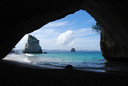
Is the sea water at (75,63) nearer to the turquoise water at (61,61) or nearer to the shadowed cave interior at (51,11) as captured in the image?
the turquoise water at (61,61)

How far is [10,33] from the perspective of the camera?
30.7ft

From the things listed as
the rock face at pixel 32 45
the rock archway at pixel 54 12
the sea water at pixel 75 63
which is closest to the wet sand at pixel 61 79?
the rock archway at pixel 54 12

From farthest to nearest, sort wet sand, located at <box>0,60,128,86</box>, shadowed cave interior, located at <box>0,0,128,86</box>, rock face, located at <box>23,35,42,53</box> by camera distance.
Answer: rock face, located at <box>23,35,42,53</box>, shadowed cave interior, located at <box>0,0,128,86</box>, wet sand, located at <box>0,60,128,86</box>

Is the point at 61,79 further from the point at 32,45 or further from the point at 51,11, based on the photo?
the point at 32,45

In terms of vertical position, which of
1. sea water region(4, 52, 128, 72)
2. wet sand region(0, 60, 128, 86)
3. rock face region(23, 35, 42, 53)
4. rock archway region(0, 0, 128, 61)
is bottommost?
sea water region(4, 52, 128, 72)

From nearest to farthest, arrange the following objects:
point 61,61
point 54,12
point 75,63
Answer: point 54,12, point 75,63, point 61,61

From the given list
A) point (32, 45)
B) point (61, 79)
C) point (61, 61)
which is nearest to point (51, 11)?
point (61, 79)

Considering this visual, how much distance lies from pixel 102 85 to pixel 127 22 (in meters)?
4.56

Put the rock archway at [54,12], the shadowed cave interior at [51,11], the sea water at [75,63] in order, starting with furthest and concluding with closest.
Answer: the sea water at [75,63], the rock archway at [54,12], the shadowed cave interior at [51,11]

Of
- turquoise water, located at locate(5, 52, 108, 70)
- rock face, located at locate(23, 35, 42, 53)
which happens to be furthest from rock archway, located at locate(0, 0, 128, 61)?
rock face, located at locate(23, 35, 42, 53)

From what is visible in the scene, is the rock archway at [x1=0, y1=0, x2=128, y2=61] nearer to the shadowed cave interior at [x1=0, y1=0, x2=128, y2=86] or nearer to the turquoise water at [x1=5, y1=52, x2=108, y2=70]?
the shadowed cave interior at [x1=0, y1=0, x2=128, y2=86]

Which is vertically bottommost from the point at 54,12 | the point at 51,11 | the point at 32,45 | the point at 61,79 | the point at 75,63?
the point at 75,63

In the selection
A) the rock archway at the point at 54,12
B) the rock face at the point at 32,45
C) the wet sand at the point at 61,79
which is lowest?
the wet sand at the point at 61,79

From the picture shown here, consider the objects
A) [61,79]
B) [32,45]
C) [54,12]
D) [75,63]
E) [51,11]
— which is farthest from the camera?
[32,45]
